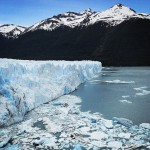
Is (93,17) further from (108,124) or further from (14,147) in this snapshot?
(14,147)

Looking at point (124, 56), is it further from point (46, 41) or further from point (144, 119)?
point (144, 119)

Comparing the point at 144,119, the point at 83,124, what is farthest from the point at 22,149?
the point at 144,119

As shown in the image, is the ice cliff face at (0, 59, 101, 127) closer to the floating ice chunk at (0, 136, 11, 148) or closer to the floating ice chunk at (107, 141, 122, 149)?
the floating ice chunk at (0, 136, 11, 148)

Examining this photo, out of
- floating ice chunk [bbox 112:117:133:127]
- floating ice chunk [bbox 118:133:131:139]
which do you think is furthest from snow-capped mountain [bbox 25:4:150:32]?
floating ice chunk [bbox 118:133:131:139]

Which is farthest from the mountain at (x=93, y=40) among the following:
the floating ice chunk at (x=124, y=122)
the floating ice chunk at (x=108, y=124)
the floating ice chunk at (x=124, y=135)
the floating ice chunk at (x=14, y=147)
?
the floating ice chunk at (x=14, y=147)

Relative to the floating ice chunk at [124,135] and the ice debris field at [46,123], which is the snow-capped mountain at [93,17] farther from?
the floating ice chunk at [124,135]
